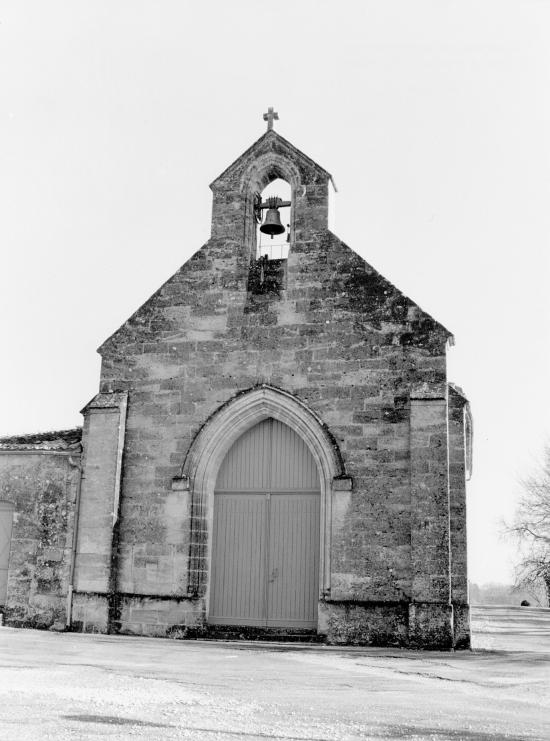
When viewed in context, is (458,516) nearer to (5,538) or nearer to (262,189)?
(262,189)

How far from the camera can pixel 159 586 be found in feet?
44.1

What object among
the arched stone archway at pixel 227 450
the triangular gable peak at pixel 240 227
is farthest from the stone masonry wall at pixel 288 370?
the arched stone archway at pixel 227 450

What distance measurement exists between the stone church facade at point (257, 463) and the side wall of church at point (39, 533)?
24mm

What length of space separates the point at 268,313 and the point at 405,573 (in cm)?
463

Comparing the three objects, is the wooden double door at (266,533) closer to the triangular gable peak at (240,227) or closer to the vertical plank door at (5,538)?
the triangular gable peak at (240,227)

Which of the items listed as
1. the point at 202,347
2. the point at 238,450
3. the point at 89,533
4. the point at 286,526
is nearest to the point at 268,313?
the point at 202,347

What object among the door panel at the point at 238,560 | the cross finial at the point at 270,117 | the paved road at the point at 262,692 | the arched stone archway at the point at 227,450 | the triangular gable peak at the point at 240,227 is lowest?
the paved road at the point at 262,692

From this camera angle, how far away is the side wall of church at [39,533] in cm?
1383

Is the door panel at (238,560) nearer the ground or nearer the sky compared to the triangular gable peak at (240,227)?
nearer the ground

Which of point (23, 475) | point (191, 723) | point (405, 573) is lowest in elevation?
point (191, 723)

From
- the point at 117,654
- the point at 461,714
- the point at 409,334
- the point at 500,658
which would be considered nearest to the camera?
the point at 461,714

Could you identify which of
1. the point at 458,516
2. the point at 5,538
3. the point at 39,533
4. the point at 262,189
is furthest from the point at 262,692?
the point at 262,189

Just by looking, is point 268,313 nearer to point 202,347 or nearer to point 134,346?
point 202,347

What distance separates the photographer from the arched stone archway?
43.4ft
